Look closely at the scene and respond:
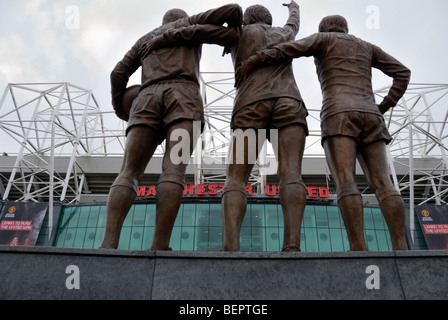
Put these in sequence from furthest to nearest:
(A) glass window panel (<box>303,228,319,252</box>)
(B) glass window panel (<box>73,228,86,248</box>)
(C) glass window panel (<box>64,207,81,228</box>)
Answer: (C) glass window panel (<box>64,207,81,228</box>) < (B) glass window panel (<box>73,228,86,248</box>) < (A) glass window panel (<box>303,228,319,252</box>)

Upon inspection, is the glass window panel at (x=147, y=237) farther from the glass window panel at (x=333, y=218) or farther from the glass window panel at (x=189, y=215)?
the glass window panel at (x=333, y=218)

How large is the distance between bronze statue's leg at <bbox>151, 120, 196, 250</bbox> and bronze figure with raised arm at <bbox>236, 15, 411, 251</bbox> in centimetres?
110

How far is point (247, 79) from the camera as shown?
5.16m

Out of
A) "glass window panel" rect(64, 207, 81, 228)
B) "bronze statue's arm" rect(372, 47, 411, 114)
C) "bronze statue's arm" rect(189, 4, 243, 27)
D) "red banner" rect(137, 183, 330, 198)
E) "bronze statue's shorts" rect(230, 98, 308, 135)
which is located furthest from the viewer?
"glass window panel" rect(64, 207, 81, 228)

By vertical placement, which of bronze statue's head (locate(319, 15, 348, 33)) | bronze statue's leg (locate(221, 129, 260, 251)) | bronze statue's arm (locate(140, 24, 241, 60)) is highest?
bronze statue's head (locate(319, 15, 348, 33))

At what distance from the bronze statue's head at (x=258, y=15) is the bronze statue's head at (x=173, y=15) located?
892 millimetres

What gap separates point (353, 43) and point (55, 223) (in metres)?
30.4

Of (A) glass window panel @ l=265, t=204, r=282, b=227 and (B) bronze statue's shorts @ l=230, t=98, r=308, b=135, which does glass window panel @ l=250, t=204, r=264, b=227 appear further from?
(B) bronze statue's shorts @ l=230, t=98, r=308, b=135

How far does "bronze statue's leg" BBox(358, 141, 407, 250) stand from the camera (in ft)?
14.8

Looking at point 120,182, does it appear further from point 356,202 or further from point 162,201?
point 356,202

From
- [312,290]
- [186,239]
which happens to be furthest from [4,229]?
[312,290]

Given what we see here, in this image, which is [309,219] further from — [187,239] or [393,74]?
[393,74]

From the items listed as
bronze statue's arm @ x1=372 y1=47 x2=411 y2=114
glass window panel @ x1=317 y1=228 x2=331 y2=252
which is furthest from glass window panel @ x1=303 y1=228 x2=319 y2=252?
bronze statue's arm @ x1=372 y1=47 x2=411 y2=114

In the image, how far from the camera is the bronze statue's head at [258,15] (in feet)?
18.7
